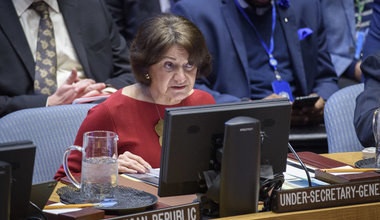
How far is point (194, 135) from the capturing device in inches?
69.6

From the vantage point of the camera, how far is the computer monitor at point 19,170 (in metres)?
1.53

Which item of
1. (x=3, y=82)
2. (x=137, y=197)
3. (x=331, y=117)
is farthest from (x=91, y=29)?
(x=137, y=197)

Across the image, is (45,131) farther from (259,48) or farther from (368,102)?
(259,48)

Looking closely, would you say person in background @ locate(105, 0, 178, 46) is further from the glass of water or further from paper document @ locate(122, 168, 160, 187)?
the glass of water

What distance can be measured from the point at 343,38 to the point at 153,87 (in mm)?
2696

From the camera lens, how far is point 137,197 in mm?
Answer: 1844

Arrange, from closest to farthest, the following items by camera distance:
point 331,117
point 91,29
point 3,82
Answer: point 331,117, point 3,82, point 91,29

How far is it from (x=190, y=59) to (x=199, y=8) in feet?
4.70

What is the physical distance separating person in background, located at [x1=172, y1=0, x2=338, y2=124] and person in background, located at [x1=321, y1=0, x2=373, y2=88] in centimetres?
67

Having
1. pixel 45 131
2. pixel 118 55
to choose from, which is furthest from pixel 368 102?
pixel 118 55

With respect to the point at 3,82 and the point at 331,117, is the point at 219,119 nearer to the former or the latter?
the point at 331,117

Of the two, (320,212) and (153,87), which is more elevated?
(153,87)

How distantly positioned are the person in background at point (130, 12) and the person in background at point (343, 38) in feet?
4.54

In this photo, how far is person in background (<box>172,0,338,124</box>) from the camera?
3.93 metres
